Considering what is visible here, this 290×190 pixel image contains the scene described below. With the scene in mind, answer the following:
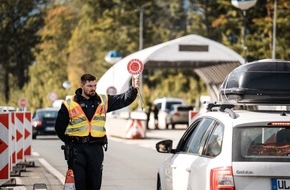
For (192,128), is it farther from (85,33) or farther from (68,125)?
(85,33)

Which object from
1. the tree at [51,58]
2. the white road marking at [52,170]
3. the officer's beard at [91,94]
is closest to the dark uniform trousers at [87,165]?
the officer's beard at [91,94]

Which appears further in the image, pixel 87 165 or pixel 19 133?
pixel 19 133

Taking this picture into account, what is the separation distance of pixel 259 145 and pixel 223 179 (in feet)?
1.96

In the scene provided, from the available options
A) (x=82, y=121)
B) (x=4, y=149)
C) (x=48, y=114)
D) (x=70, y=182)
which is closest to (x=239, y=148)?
(x=70, y=182)

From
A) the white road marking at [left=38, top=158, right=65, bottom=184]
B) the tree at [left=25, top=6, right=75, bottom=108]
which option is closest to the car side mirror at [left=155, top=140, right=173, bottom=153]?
the white road marking at [left=38, top=158, right=65, bottom=184]

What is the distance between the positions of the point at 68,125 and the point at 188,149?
70.1 inches

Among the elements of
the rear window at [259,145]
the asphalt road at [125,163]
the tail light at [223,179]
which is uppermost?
the rear window at [259,145]

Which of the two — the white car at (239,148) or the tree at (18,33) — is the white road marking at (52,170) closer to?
the white car at (239,148)

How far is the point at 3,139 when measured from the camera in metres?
16.8

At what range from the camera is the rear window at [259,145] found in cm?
895

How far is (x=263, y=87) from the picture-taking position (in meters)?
11.0

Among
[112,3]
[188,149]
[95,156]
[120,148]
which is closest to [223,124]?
[188,149]

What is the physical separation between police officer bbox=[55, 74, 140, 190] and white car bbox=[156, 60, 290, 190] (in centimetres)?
103

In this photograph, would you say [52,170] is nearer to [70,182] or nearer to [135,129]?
[70,182]
